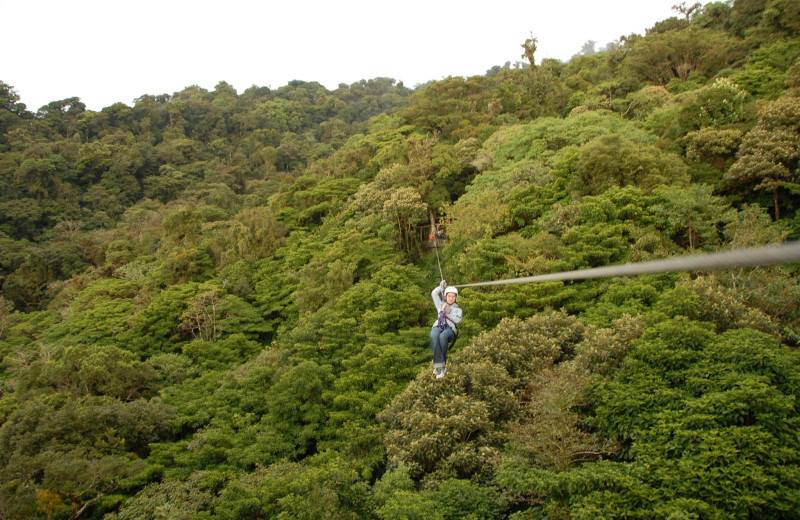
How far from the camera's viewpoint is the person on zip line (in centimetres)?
546

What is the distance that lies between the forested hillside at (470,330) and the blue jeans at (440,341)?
1.95 metres

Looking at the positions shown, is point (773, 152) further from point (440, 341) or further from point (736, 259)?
point (736, 259)

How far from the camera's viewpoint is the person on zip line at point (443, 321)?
5463 mm

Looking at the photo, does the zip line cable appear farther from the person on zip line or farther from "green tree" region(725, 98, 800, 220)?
"green tree" region(725, 98, 800, 220)

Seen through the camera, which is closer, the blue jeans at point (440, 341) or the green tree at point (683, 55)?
the blue jeans at point (440, 341)

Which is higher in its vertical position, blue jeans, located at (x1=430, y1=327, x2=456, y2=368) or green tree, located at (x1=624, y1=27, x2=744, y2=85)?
green tree, located at (x1=624, y1=27, x2=744, y2=85)

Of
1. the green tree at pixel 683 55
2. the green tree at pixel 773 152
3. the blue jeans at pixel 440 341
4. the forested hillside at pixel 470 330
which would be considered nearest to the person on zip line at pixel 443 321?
the blue jeans at pixel 440 341

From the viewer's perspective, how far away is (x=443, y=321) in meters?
5.58

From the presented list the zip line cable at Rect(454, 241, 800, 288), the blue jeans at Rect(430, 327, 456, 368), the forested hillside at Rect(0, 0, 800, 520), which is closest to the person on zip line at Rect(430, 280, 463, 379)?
the blue jeans at Rect(430, 327, 456, 368)

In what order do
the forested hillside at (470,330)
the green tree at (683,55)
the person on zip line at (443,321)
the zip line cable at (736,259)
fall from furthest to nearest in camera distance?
the green tree at (683,55) → the forested hillside at (470,330) → the person on zip line at (443,321) → the zip line cable at (736,259)

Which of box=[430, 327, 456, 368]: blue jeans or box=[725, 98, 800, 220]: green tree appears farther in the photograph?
box=[725, 98, 800, 220]: green tree

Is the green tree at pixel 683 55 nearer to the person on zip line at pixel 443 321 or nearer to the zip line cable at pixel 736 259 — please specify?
the person on zip line at pixel 443 321

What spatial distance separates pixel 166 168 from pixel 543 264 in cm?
4057

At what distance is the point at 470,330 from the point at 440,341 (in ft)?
20.4
